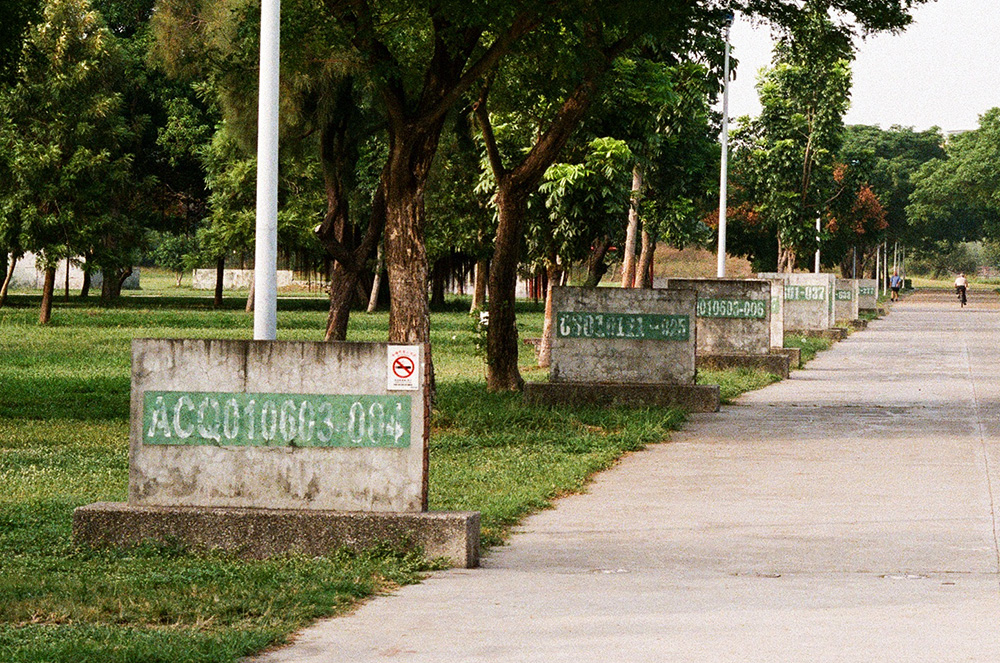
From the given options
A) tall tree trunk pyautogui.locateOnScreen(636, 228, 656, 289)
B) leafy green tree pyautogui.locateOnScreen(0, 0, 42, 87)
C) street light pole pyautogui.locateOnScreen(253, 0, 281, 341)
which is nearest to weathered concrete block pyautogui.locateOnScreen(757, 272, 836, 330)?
tall tree trunk pyautogui.locateOnScreen(636, 228, 656, 289)

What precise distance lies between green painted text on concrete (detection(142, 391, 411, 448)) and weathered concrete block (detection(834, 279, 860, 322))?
137ft

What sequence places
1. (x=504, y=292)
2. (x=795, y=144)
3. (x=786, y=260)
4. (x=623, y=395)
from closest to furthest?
(x=623, y=395), (x=504, y=292), (x=795, y=144), (x=786, y=260)

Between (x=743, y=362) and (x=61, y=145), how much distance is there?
2095 cm

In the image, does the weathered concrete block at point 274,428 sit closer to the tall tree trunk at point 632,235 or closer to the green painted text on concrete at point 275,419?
the green painted text on concrete at point 275,419

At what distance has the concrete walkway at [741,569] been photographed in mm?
6734

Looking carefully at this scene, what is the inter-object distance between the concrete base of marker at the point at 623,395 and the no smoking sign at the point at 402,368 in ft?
32.2

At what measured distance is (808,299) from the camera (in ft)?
130

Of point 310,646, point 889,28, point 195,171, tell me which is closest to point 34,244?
point 195,171

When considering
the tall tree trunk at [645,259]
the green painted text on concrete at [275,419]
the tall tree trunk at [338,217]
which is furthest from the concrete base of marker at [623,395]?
the tall tree trunk at [645,259]

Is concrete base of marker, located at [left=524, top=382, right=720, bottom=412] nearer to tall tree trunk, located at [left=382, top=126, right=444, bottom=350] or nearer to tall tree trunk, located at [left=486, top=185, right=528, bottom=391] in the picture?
tall tree trunk, located at [left=486, top=185, right=528, bottom=391]

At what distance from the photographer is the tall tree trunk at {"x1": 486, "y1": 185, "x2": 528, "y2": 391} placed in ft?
64.7

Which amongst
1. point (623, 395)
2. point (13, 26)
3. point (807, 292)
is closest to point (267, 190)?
point (13, 26)

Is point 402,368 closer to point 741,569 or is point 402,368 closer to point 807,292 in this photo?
point 741,569

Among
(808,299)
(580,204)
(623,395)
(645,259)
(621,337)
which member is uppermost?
(580,204)
